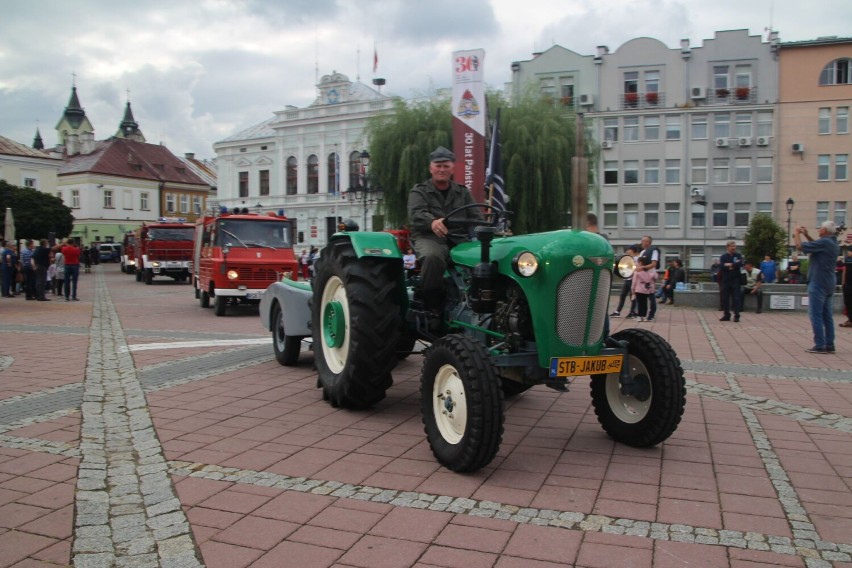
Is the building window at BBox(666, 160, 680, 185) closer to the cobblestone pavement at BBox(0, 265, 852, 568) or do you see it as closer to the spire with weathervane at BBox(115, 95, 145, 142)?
the cobblestone pavement at BBox(0, 265, 852, 568)

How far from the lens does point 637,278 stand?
14.8 metres

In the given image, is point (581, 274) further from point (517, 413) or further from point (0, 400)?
point (0, 400)

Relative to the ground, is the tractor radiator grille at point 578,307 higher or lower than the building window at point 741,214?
lower

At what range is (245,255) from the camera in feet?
51.3

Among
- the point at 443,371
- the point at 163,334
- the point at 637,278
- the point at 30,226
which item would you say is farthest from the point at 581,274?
the point at 30,226

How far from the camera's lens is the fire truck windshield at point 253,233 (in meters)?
15.8

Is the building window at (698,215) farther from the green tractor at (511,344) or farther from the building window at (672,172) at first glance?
the green tractor at (511,344)

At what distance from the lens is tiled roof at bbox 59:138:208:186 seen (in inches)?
2793

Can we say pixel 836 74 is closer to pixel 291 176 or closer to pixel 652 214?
pixel 652 214

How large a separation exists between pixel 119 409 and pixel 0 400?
1237mm

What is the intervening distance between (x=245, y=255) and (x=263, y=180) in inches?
1951

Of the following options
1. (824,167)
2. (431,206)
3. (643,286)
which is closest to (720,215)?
(824,167)

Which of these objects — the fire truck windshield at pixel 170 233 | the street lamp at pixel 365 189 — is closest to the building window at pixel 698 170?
the street lamp at pixel 365 189

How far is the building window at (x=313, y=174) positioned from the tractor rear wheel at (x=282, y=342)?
5159 centimetres
